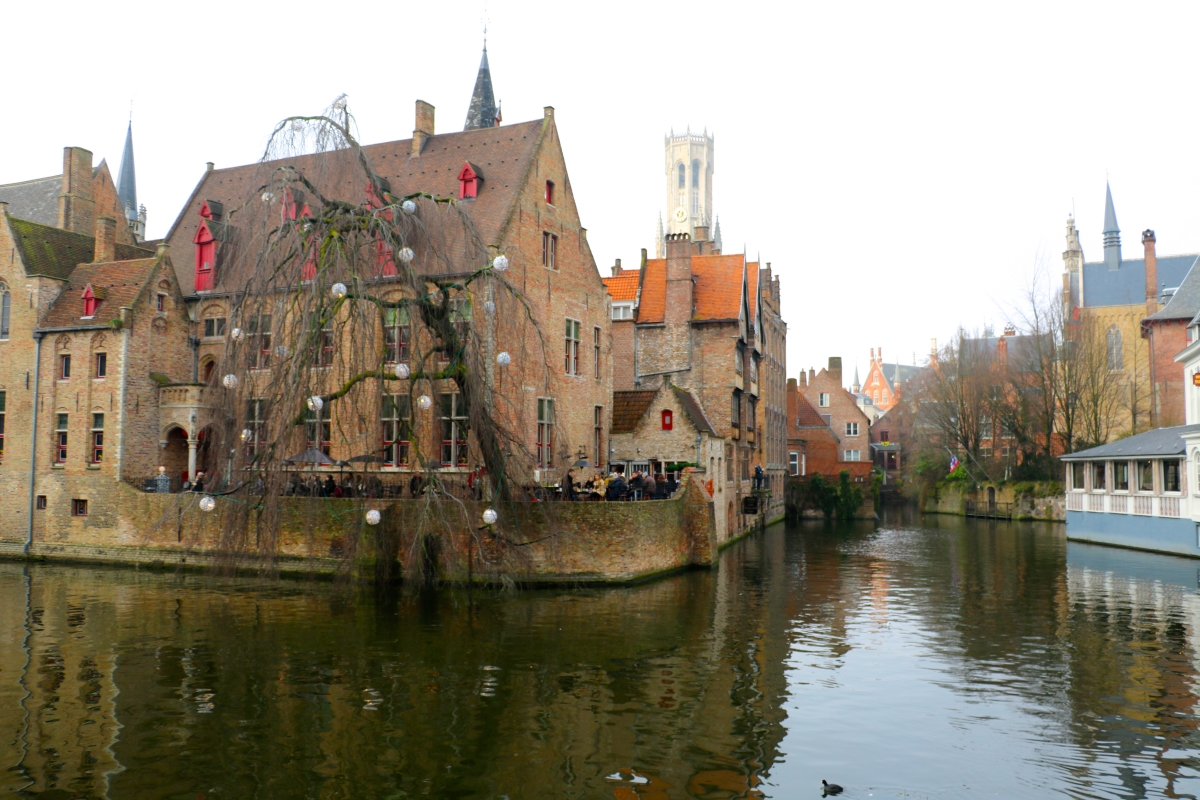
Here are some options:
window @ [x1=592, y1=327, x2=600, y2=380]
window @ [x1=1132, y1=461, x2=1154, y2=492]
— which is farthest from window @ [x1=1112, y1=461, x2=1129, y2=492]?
window @ [x1=592, y1=327, x2=600, y2=380]

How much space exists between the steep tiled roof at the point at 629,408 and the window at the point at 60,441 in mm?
17155

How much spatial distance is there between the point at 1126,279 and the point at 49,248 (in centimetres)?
6066

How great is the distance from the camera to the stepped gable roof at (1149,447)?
2922 cm

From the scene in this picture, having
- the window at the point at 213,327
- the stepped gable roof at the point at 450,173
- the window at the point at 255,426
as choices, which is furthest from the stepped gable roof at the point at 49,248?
the window at the point at 255,426

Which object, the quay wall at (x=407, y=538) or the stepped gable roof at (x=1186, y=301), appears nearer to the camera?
the quay wall at (x=407, y=538)

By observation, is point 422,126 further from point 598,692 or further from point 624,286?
point 598,692

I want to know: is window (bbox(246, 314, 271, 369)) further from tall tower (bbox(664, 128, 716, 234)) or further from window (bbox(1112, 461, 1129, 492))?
tall tower (bbox(664, 128, 716, 234))

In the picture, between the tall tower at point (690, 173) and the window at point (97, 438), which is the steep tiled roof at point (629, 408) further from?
the tall tower at point (690, 173)

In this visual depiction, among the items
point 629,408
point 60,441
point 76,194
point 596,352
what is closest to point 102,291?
point 60,441

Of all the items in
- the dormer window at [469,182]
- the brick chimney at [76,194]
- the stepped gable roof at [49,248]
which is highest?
the brick chimney at [76,194]

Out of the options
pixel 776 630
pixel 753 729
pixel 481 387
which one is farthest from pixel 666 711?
pixel 481 387

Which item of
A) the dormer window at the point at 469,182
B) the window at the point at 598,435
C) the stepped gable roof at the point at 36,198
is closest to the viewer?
the dormer window at the point at 469,182

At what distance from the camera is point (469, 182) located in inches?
Result: 1062

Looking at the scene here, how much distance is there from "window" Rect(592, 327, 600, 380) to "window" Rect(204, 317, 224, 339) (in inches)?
475
